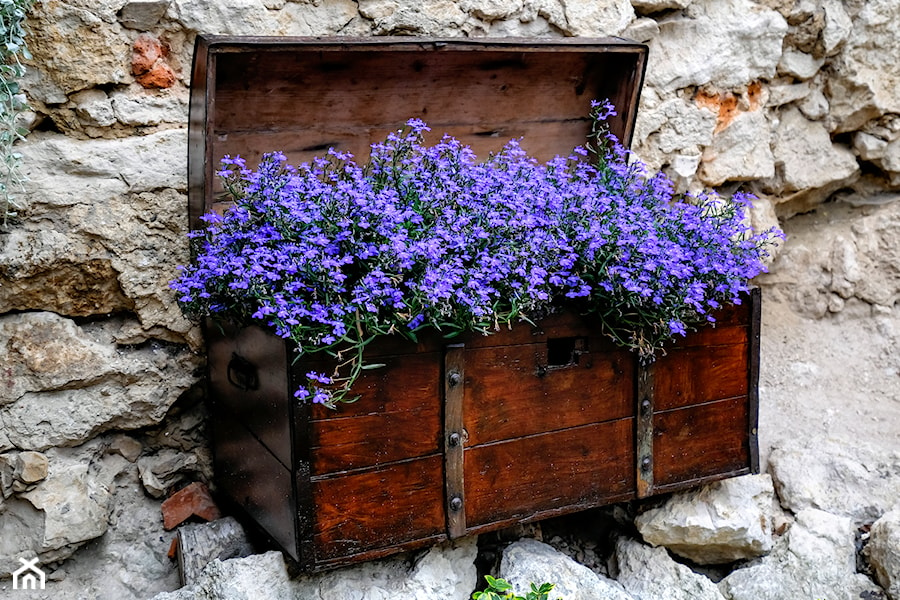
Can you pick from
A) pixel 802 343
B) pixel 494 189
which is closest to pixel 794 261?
pixel 802 343

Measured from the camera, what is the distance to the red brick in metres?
2.46

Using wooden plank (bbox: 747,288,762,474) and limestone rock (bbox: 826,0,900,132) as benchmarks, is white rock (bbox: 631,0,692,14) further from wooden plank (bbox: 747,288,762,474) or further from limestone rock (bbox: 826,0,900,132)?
wooden plank (bbox: 747,288,762,474)

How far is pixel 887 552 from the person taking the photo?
2395 mm

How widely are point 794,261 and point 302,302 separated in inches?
90.0

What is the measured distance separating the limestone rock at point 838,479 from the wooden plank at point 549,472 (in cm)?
74

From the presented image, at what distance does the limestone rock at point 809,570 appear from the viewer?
2.41m

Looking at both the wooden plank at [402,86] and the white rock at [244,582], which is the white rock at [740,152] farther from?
the white rock at [244,582]

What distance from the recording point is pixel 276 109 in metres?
2.31

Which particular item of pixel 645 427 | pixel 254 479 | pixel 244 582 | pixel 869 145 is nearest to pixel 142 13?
pixel 254 479

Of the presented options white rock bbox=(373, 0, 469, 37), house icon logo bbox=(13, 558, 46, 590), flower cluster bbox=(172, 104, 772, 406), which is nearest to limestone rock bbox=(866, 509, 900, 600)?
flower cluster bbox=(172, 104, 772, 406)

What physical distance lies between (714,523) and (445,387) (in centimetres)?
95

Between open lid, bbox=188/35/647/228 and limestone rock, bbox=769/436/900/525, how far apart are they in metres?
1.17

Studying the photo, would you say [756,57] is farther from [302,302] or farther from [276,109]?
[302,302]

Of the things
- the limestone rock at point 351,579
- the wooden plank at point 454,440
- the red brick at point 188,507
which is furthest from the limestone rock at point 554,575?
the red brick at point 188,507
